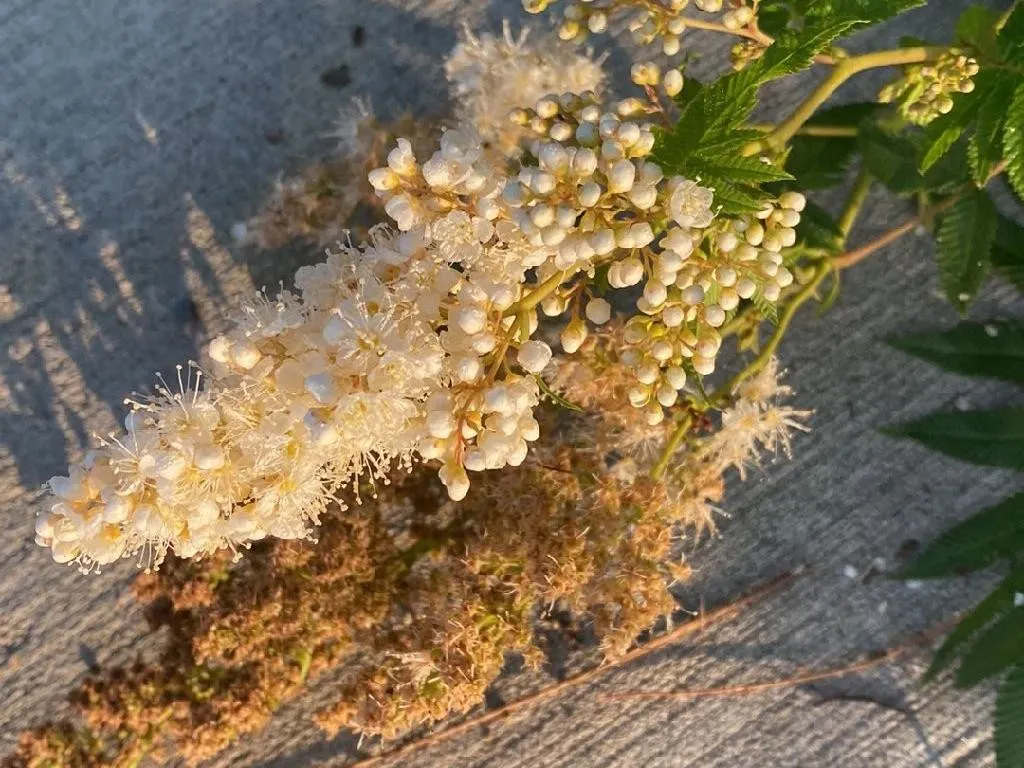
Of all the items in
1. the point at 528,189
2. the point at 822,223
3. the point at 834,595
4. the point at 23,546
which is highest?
the point at 528,189

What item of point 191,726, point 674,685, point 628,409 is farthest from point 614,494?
point 191,726

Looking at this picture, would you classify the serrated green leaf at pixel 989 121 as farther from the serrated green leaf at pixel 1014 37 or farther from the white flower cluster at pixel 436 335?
the white flower cluster at pixel 436 335

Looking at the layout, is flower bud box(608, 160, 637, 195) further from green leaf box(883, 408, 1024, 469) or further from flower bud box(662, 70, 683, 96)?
green leaf box(883, 408, 1024, 469)

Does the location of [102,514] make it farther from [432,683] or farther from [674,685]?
[674,685]

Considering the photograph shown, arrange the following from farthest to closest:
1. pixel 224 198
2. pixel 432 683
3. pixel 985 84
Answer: pixel 224 198, pixel 432 683, pixel 985 84

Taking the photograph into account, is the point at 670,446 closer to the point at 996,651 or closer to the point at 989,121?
the point at 989,121

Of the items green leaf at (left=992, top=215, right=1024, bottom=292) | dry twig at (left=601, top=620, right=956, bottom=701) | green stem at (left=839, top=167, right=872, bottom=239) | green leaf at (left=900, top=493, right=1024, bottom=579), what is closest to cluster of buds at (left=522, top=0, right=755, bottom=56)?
green stem at (left=839, top=167, right=872, bottom=239)
